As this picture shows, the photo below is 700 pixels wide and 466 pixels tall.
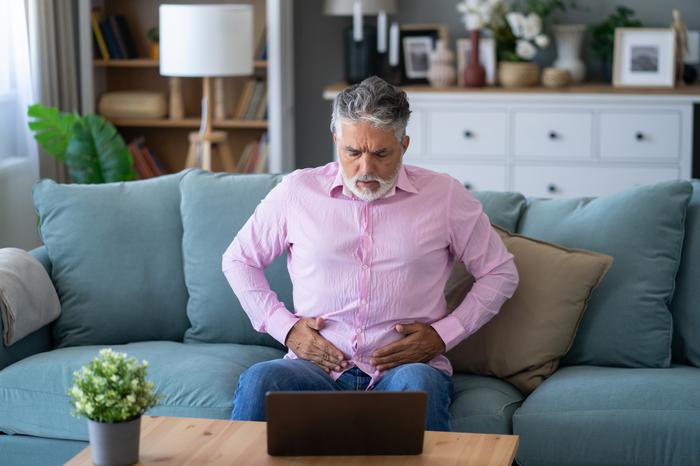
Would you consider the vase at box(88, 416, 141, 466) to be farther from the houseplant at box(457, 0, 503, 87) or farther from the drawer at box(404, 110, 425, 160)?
the houseplant at box(457, 0, 503, 87)

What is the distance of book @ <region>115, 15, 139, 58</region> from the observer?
5.06 meters

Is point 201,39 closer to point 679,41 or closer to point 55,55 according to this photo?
point 55,55

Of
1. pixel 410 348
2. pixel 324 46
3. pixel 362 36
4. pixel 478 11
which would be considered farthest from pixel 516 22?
pixel 410 348

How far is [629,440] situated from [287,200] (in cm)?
95

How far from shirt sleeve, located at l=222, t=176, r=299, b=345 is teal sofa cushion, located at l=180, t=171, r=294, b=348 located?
9.8 inches

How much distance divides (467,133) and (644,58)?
34.3 inches

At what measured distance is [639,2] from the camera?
4988 mm

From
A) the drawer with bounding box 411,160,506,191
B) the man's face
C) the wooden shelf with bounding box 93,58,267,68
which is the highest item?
the wooden shelf with bounding box 93,58,267,68

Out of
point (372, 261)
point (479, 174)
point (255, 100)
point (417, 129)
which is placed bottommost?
point (479, 174)

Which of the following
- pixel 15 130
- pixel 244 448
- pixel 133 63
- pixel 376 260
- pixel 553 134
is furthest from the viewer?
pixel 133 63

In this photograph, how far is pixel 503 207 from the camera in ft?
9.04

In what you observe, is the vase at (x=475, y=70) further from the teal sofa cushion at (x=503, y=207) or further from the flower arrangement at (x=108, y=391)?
the flower arrangement at (x=108, y=391)

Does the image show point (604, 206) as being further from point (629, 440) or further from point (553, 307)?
point (629, 440)

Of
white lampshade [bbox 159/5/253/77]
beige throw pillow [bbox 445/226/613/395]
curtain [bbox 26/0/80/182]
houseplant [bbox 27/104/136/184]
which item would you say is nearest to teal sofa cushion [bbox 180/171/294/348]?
beige throw pillow [bbox 445/226/613/395]
